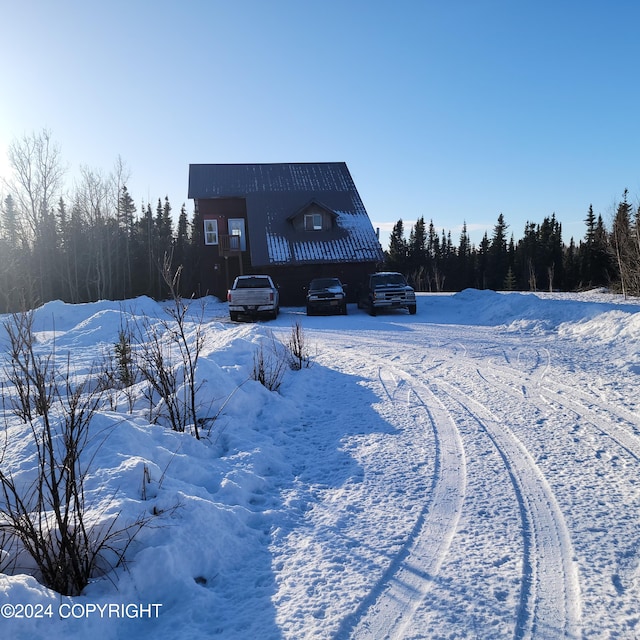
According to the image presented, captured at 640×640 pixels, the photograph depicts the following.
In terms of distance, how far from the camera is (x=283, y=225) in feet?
88.2

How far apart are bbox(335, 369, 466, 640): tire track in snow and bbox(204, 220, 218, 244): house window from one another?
84.4ft

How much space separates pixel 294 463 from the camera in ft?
16.0

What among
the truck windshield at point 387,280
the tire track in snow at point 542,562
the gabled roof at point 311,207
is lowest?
the tire track in snow at point 542,562

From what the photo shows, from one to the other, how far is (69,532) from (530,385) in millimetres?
6984

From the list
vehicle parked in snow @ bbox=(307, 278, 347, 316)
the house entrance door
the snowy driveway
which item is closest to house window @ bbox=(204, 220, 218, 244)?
the house entrance door

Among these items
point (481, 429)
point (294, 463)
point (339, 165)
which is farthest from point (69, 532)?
point (339, 165)

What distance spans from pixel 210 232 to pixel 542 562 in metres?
28.0

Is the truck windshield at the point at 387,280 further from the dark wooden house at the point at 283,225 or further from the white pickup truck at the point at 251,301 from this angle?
the dark wooden house at the point at 283,225

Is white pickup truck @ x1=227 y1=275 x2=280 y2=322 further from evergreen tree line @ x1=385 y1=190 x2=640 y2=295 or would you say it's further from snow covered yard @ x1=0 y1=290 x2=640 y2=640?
evergreen tree line @ x1=385 y1=190 x2=640 y2=295

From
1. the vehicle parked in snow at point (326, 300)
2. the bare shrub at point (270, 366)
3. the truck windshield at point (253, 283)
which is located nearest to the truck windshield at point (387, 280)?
the vehicle parked in snow at point (326, 300)

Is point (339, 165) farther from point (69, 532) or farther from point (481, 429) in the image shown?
point (69, 532)

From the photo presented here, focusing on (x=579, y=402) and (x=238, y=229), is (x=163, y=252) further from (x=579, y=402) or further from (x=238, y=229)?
(x=579, y=402)

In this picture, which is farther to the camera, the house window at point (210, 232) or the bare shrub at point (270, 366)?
the house window at point (210, 232)

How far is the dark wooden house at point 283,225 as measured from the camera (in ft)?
84.1
